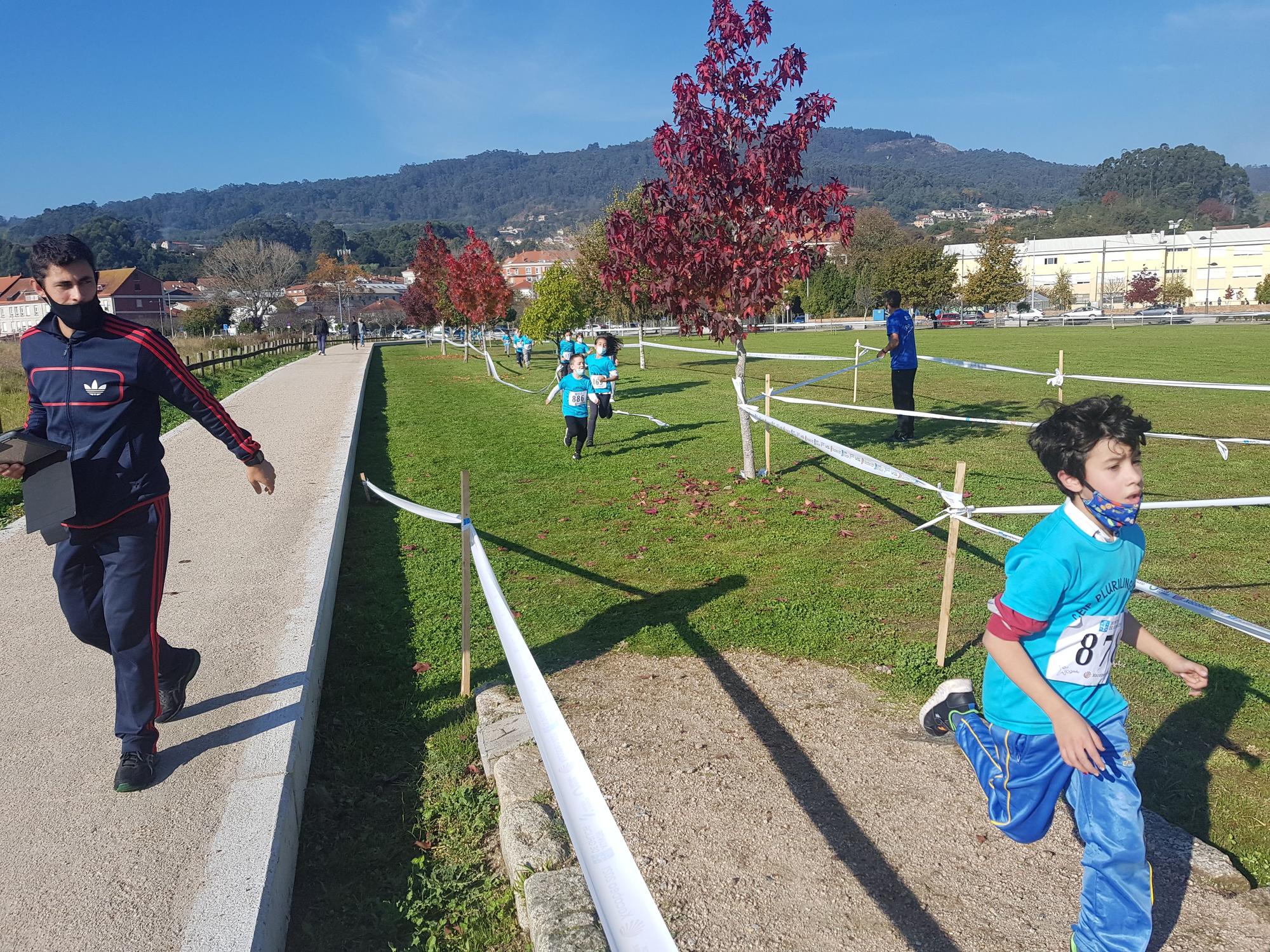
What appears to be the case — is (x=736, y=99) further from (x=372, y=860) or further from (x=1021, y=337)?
(x=1021, y=337)

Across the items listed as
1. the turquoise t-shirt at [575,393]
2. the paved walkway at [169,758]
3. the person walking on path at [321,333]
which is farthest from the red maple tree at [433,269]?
the paved walkway at [169,758]

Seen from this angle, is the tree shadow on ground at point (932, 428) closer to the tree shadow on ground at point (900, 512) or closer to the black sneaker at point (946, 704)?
the tree shadow on ground at point (900, 512)

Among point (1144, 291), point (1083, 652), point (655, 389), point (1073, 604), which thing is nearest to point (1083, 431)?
point (1073, 604)

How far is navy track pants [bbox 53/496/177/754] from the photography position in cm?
343

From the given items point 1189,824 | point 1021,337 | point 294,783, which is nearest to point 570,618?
point 294,783

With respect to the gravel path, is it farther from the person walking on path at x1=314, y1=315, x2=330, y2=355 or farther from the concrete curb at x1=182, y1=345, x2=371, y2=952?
Answer: the person walking on path at x1=314, y1=315, x2=330, y2=355

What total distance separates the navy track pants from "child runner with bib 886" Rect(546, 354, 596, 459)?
25.6 feet

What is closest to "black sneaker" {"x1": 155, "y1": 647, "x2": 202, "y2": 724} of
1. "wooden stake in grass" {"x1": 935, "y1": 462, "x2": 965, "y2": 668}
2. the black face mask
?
the black face mask

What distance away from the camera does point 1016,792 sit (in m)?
2.75

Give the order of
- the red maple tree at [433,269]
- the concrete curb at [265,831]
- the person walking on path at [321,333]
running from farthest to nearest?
the person walking on path at [321,333] → the red maple tree at [433,269] → the concrete curb at [265,831]

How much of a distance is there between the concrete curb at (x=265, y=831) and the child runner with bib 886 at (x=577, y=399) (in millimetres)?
6475

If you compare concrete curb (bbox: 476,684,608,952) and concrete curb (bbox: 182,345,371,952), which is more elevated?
concrete curb (bbox: 182,345,371,952)

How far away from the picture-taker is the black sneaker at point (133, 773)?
3.44 m

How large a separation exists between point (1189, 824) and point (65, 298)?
4.78 meters
